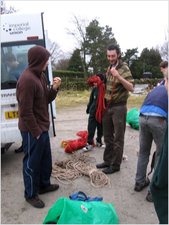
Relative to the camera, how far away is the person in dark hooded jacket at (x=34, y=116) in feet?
12.6

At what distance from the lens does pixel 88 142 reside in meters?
6.57

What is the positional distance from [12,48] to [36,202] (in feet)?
7.81

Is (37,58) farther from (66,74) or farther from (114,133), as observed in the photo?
(66,74)

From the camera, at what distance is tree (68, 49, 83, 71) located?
37.5 metres

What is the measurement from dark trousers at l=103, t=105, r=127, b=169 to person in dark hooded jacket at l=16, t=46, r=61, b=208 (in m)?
1.07

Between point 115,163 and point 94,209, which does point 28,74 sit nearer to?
point 94,209

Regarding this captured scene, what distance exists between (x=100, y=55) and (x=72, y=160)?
101ft

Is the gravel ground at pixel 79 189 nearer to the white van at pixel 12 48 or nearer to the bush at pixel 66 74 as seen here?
the white van at pixel 12 48

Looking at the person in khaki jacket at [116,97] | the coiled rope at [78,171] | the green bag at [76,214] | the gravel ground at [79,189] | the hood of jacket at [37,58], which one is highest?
the hood of jacket at [37,58]

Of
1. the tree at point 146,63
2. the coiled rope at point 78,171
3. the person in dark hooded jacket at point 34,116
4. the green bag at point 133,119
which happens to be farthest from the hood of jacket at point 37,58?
the tree at point 146,63

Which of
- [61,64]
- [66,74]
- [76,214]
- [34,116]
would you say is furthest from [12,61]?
[61,64]

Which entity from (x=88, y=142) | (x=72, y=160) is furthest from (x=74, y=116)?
(x=72, y=160)

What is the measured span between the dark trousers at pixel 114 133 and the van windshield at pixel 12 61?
152 centimetres

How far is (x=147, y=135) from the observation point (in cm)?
424
